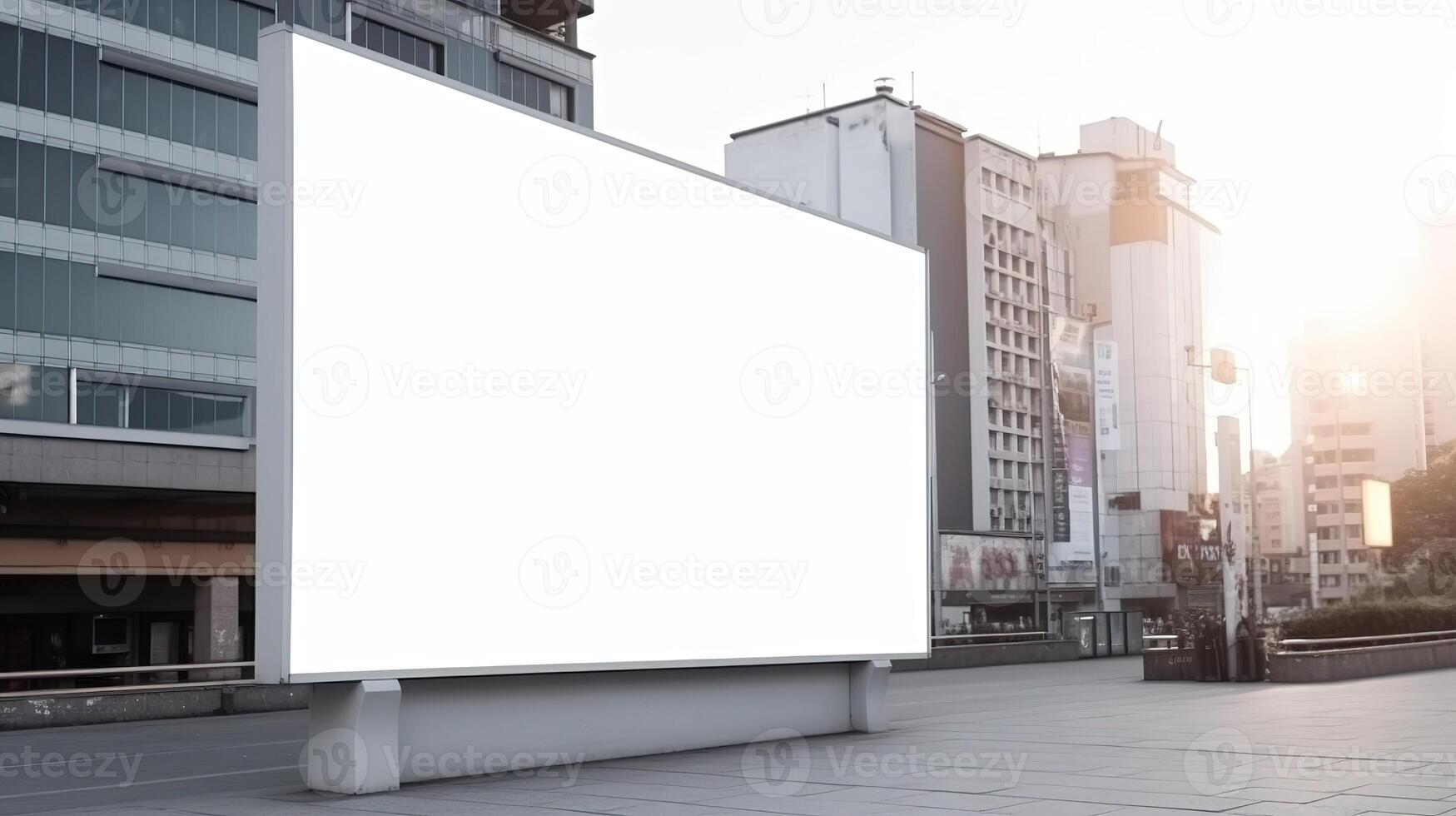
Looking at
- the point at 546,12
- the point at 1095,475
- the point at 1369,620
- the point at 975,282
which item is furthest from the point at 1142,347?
the point at 1369,620

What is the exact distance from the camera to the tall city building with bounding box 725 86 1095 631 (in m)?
79.0

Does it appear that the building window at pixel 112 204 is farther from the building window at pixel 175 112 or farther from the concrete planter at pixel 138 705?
the concrete planter at pixel 138 705

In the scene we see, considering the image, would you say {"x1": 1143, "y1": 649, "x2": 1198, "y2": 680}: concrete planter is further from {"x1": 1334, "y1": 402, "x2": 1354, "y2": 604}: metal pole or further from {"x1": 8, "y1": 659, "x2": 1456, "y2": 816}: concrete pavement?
{"x1": 1334, "y1": 402, "x2": 1354, "y2": 604}: metal pole

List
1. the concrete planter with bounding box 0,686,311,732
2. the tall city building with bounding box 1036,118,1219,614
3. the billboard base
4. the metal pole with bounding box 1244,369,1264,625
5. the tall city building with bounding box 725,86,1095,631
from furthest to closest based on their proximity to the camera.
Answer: the tall city building with bounding box 1036,118,1219,614 < the tall city building with bounding box 725,86,1095,631 < the metal pole with bounding box 1244,369,1264,625 < the concrete planter with bounding box 0,686,311,732 < the billboard base

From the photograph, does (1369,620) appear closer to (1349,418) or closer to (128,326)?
(128,326)

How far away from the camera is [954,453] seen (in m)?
84.5

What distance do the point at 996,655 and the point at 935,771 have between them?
83.9 ft

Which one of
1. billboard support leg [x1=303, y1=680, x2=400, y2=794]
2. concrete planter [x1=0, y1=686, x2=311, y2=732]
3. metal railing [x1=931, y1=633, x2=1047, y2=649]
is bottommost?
metal railing [x1=931, y1=633, x2=1047, y2=649]

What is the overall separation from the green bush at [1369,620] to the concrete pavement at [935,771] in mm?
7375

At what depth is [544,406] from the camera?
41.3 ft

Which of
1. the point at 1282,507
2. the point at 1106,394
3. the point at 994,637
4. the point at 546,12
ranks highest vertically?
the point at 546,12

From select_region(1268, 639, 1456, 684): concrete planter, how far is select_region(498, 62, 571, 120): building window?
3032cm

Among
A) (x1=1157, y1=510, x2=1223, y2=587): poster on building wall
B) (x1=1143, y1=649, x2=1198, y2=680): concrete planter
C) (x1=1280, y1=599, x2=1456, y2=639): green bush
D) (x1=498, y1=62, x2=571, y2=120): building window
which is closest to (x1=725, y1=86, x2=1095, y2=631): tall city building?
(x1=1157, y1=510, x2=1223, y2=587): poster on building wall

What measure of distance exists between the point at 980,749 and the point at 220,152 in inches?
1244
